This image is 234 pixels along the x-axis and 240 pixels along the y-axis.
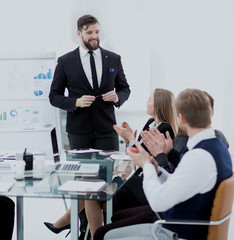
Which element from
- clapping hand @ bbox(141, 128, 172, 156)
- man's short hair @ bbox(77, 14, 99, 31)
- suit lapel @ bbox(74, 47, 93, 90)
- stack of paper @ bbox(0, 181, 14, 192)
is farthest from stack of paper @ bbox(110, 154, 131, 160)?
man's short hair @ bbox(77, 14, 99, 31)

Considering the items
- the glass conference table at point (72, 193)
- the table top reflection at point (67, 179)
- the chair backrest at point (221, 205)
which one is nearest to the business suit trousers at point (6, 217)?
the glass conference table at point (72, 193)

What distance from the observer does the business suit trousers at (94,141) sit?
3.75 meters

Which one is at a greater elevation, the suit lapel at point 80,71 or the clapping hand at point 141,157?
the suit lapel at point 80,71

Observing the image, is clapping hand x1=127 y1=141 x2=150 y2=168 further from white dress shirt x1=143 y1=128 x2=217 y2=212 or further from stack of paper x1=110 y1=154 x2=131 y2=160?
stack of paper x1=110 y1=154 x2=131 y2=160

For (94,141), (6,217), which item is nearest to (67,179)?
(6,217)

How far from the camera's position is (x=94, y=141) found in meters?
3.83

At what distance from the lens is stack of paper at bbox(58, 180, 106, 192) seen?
211 cm

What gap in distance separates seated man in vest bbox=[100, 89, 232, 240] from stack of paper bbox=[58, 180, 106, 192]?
1.05 ft

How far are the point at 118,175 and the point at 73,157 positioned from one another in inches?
28.9

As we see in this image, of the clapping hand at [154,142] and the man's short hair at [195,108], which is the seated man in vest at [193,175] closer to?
the man's short hair at [195,108]

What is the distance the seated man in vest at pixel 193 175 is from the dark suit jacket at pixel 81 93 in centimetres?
180

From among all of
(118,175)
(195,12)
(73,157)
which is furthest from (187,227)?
(195,12)

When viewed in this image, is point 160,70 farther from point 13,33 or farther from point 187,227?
point 187,227

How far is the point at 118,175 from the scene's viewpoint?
2.53m
